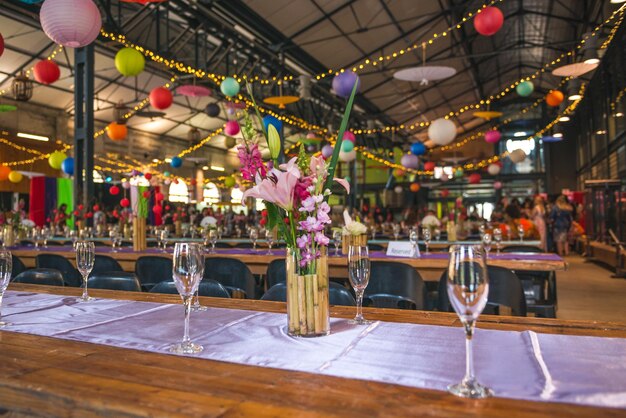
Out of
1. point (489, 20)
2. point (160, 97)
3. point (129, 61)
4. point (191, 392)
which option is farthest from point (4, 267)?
point (160, 97)

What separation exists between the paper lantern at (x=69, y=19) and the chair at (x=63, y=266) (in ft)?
5.13

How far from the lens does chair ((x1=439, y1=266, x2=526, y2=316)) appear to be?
7.64 feet

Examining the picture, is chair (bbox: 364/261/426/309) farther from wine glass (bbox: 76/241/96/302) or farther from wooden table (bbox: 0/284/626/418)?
wooden table (bbox: 0/284/626/418)

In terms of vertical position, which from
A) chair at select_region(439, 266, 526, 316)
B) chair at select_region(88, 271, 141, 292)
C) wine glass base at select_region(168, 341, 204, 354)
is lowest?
chair at select_region(439, 266, 526, 316)

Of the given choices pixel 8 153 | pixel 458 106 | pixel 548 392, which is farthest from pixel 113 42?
pixel 458 106

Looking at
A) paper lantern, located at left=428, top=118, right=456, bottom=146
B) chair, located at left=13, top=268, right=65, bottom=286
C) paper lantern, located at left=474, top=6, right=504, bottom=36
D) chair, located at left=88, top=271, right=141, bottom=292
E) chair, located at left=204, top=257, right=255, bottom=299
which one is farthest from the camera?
paper lantern, located at left=428, top=118, right=456, bottom=146

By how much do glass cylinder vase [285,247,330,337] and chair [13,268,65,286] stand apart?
5.80 feet

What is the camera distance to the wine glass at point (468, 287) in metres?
0.84

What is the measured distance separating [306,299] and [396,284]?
1.58 m

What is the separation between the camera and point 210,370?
972mm

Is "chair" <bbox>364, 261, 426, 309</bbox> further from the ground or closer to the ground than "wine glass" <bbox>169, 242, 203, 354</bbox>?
closer to the ground

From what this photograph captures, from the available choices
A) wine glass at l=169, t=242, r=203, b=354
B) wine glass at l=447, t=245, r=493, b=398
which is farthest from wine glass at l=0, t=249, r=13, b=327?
wine glass at l=447, t=245, r=493, b=398

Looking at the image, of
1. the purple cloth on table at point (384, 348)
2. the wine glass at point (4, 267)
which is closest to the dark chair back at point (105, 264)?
the purple cloth on table at point (384, 348)

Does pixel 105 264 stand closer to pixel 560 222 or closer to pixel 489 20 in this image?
pixel 489 20
